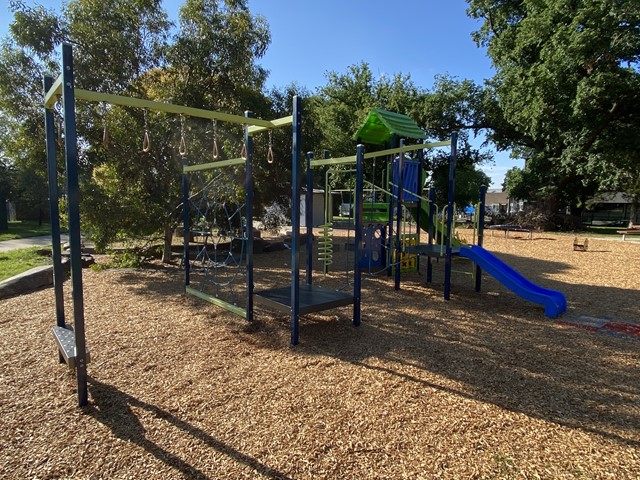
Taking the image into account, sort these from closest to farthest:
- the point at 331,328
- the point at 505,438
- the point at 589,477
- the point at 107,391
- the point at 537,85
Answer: the point at 589,477, the point at 505,438, the point at 107,391, the point at 331,328, the point at 537,85

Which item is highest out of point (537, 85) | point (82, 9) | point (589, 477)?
point (537, 85)

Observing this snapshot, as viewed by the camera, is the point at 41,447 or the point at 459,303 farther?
the point at 459,303

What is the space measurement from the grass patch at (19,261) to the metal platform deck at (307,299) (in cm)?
595

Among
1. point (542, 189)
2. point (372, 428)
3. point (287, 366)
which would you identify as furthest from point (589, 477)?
point (542, 189)

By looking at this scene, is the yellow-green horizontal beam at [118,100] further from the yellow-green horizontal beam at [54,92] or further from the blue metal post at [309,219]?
the blue metal post at [309,219]

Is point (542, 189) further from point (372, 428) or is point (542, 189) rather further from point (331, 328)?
point (372, 428)

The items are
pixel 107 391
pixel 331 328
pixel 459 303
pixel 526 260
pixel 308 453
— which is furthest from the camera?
pixel 526 260

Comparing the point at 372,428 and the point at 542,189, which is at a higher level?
the point at 542,189

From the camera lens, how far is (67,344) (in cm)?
318

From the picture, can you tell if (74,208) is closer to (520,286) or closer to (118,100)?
(118,100)

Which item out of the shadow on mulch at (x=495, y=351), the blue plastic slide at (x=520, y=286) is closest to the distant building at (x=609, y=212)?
the blue plastic slide at (x=520, y=286)

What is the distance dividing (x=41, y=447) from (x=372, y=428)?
210cm

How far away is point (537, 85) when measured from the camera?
1889 cm

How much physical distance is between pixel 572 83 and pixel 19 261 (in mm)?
22309
